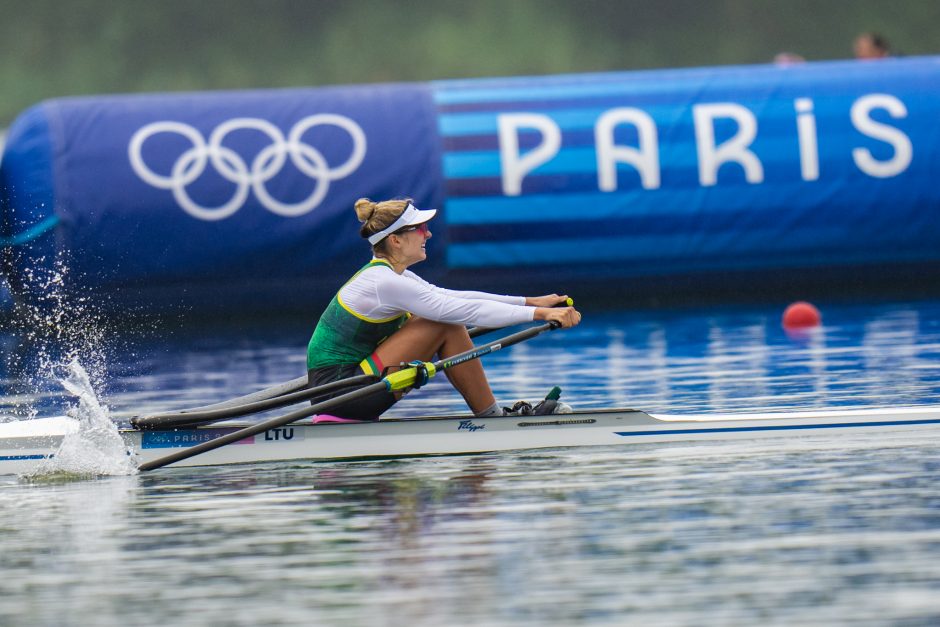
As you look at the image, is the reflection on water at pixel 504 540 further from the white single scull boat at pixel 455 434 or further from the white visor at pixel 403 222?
the white visor at pixel 403 222

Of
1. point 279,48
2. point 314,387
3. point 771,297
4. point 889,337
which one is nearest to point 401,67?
point 279,48

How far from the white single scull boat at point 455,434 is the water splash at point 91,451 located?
0.15 ft

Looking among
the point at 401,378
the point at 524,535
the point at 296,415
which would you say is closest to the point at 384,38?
the point at 401,378

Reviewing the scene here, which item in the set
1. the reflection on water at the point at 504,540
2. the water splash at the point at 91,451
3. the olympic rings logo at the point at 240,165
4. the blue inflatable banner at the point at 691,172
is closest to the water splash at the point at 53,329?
the olympic rings logo at the point at 240,165

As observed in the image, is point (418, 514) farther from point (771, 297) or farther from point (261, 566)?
point (771, 297)

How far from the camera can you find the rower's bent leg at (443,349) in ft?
26.6

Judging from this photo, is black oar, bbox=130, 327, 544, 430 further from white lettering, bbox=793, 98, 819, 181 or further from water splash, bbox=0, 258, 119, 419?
white lettering, bbox=793, 98, 819, 181

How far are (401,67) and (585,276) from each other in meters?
24.4

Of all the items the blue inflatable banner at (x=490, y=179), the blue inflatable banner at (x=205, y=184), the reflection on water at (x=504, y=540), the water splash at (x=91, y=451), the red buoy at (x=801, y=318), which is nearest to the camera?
the reflection on water at (x=504, y=540)

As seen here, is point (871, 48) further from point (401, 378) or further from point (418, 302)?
point (401, 378)

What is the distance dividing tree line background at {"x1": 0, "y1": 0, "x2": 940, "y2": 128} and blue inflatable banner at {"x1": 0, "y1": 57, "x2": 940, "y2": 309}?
900 inches

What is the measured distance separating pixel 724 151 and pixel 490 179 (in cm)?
209

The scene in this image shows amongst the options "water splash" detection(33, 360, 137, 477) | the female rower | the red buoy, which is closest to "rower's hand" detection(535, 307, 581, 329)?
the female rower

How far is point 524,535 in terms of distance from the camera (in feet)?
19.3
